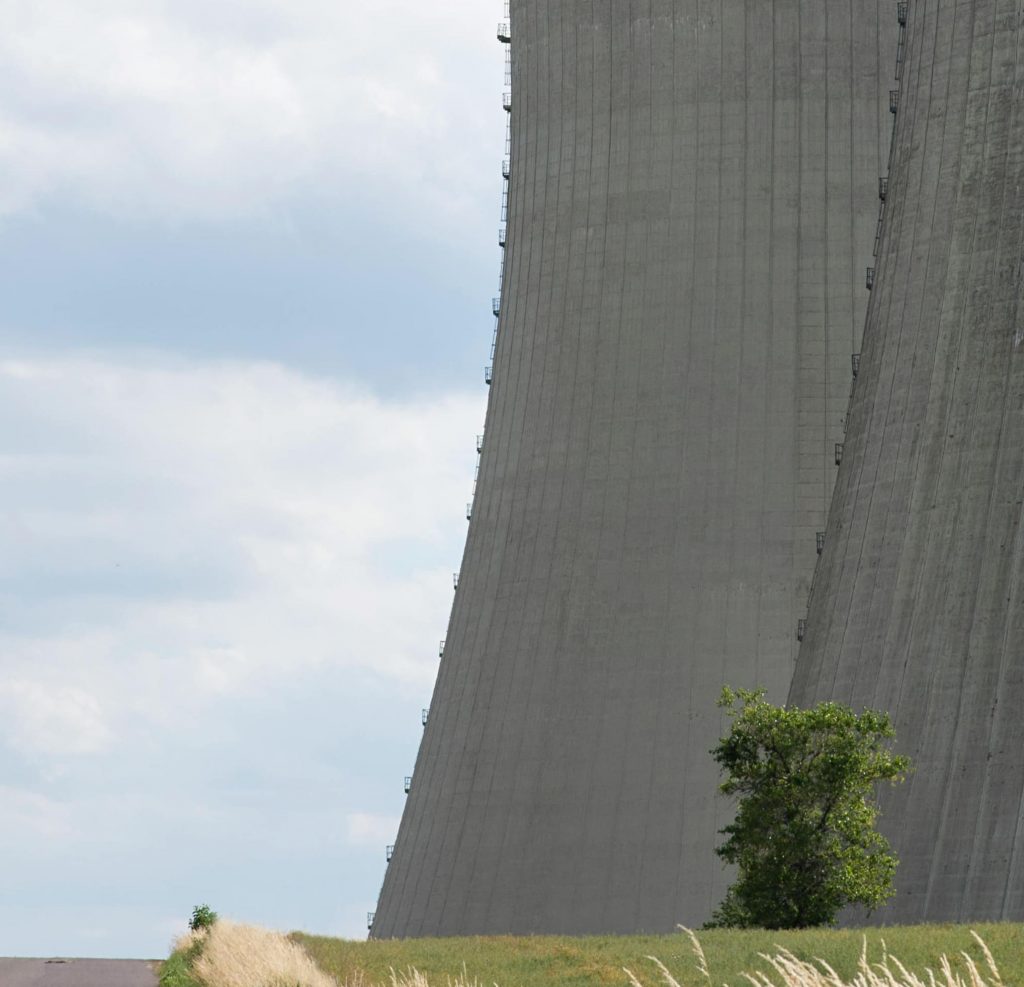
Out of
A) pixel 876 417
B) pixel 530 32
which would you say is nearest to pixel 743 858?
pixel 876 417

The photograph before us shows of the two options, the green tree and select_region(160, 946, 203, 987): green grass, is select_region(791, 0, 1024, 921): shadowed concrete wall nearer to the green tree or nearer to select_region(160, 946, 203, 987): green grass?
the green tree

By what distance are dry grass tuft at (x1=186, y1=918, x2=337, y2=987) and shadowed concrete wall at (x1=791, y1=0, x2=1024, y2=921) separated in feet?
19.8

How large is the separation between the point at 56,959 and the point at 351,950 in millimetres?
13144

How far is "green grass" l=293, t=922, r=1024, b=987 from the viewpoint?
11445mm

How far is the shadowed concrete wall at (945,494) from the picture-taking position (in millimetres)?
16750

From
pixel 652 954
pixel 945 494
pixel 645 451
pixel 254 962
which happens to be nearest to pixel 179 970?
pixel 254 962

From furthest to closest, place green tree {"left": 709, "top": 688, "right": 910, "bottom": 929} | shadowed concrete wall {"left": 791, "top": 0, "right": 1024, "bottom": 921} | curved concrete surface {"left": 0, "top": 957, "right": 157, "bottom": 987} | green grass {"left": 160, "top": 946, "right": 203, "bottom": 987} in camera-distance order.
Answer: curved concrete surface {"left": 0, "top": 957, "right": 157, "bottom": 987}
shadowed concrete wall {"left": 791, "top": 0, "right": 1024, "bottom": 921}
green grass {"left": 160, "top": 946, "right": 203, "bottom": 987}
green tree {"left": 709, "top": 688, "right": 910, "bottom": 929}

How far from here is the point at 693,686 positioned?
71.6ft

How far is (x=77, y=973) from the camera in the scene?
71.3 ft

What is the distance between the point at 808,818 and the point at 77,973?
10128 millimetres

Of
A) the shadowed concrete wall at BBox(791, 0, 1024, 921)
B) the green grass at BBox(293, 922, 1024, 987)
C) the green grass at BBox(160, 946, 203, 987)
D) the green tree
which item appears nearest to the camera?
the green grass at BBox(293, 922, 1024, 987)

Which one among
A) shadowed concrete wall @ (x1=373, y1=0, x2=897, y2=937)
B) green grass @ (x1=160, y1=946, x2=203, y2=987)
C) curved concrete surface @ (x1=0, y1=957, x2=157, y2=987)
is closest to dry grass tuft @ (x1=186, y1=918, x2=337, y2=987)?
green grass @ (x1=160, y1=946, x2=203, y2=987)

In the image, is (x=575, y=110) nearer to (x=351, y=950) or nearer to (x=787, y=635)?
(x=787, y=635)

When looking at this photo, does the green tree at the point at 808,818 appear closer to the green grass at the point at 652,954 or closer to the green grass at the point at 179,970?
the green grass at the point at 652,954
